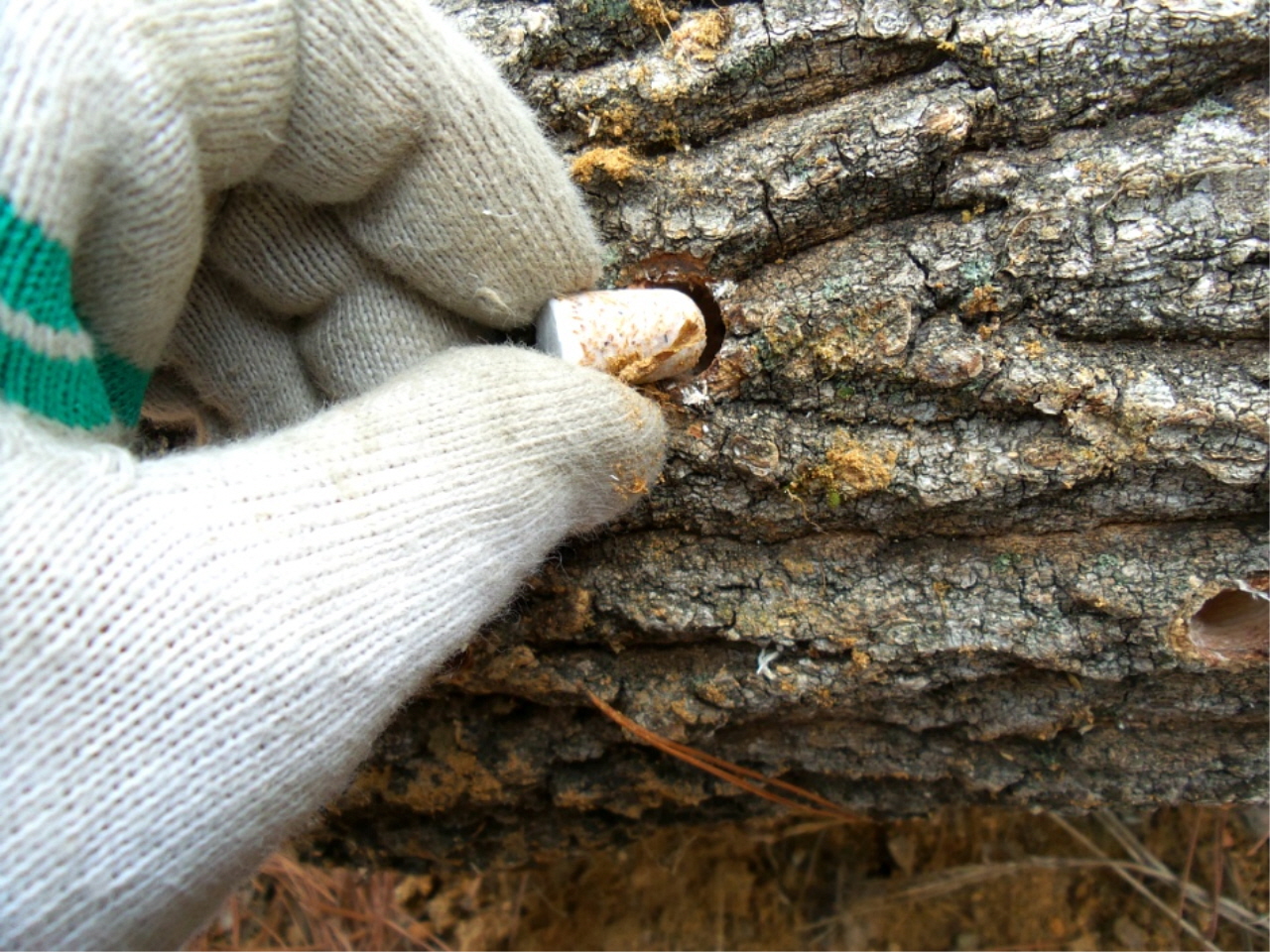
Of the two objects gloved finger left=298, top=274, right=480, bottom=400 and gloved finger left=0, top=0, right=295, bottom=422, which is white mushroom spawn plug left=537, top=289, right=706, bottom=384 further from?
gloved finger left=0, top=0, right=295, bottom=422

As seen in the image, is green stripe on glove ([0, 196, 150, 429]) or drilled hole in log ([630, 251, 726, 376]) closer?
green stripe on glove ([0, 196, 150, 429])

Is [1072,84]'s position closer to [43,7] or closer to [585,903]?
[43,7]

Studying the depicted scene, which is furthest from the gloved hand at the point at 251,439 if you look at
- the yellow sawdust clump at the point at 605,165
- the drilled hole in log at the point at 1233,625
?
the drilled hole in log at the point at 1233,625

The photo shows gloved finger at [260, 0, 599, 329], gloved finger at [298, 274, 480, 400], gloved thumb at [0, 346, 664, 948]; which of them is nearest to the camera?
gloved thumb at [0, 346, 664, 948]

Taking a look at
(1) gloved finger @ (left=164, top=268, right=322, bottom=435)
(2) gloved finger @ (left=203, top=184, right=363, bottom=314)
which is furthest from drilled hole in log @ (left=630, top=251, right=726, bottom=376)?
(1) gloved finger @ (left=164, top=268, right=322, bottom=435)

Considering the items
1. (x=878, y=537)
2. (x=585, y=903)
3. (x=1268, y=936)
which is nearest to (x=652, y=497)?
(x=878, y=537)

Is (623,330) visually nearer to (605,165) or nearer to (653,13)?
(605,165)
